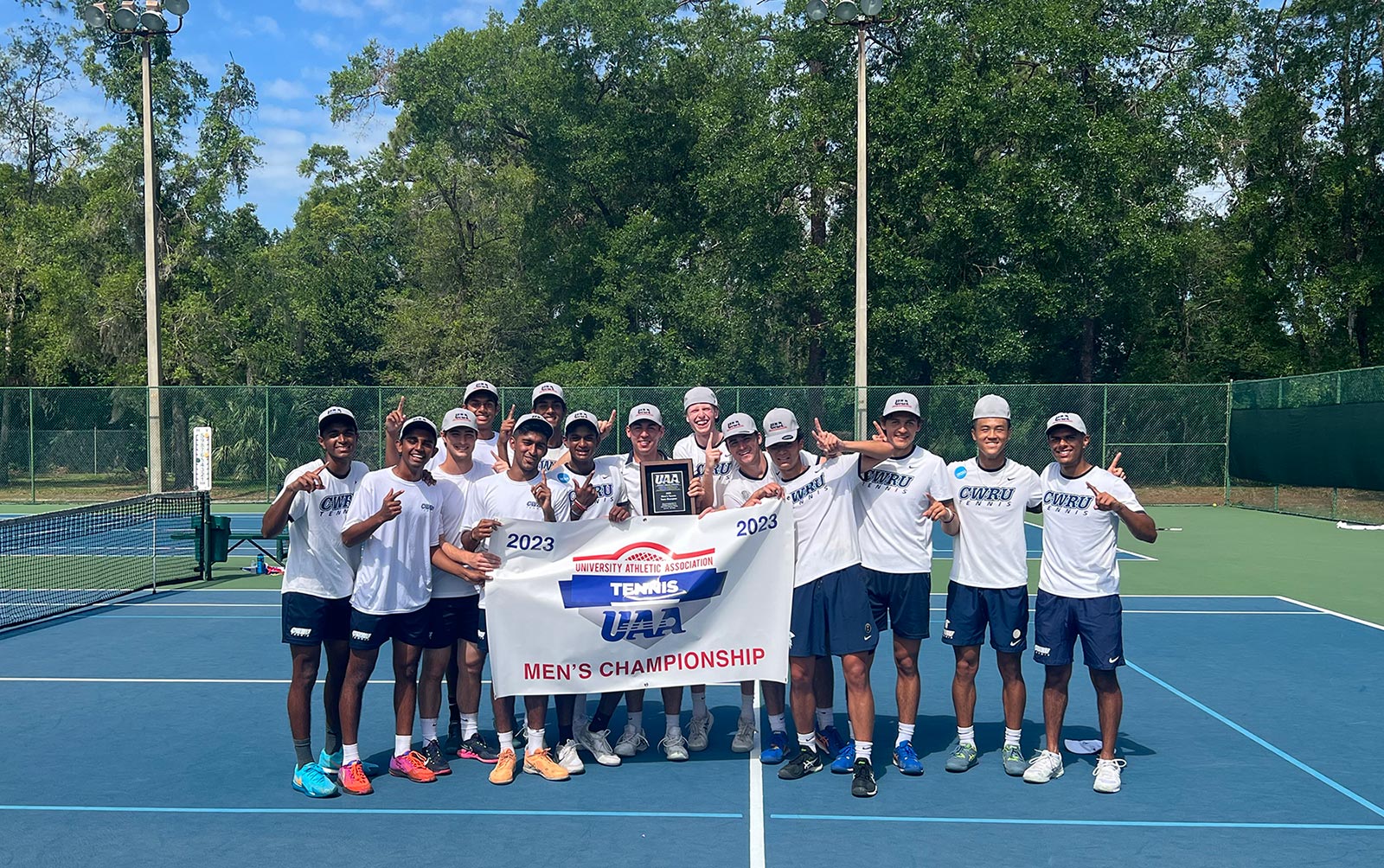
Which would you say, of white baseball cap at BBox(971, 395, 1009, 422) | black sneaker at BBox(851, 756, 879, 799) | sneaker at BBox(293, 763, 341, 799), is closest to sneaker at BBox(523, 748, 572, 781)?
sneaker at BBox(293, 763, 341, 799)

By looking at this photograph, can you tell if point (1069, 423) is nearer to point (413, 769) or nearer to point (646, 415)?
point (646, 415)

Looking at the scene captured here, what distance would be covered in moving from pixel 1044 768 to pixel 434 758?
3586 millimetres

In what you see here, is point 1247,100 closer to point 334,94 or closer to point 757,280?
point 757,280

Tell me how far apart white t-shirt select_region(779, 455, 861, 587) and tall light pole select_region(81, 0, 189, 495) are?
55.2 feet

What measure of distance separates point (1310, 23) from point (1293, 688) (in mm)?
30189

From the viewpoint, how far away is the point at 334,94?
47969 millimetres

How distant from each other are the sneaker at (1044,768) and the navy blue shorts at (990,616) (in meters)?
0.63

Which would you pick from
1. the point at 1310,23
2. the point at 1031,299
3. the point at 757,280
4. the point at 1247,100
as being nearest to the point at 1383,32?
the point at 1310,23

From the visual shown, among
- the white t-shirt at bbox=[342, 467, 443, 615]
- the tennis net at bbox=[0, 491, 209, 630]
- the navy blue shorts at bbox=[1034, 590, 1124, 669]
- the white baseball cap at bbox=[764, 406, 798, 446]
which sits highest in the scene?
the white baseball cap at bbox=[764, 406, 798, 446]

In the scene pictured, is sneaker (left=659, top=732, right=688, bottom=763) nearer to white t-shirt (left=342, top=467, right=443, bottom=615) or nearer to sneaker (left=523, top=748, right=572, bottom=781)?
sneaker (left=523, top=748, right=572, bottom=781)

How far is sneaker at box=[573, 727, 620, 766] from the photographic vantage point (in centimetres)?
693

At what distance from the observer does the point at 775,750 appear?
274 inches

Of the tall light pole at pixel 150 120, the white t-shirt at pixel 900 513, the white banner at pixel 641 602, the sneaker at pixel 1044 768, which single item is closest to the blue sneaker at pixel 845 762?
the white banner at pixel 641 602

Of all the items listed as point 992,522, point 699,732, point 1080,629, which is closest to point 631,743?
point 699,732
